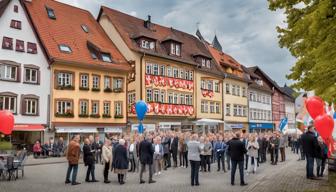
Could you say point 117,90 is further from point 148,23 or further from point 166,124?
point 148,23

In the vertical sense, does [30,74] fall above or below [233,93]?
below

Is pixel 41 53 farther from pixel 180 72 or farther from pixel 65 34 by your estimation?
pixel 180 72

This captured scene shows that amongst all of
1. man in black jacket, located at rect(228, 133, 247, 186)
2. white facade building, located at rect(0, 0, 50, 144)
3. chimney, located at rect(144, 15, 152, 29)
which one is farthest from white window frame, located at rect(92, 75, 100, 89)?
man in black jacket, located at rect(228, 133, 247, 186)

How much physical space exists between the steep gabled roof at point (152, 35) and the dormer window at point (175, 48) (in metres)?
0.49

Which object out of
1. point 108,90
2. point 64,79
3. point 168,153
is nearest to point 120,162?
point 168,153

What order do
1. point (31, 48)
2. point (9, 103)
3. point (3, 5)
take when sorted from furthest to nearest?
point (3, 5), point (31, 48), point (9, 103)

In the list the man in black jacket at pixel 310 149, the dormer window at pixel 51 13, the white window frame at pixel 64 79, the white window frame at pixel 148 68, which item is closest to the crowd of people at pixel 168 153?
the man in black jacket at pixel 310 149

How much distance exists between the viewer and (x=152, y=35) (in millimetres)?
44750

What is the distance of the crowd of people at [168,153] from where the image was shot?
15133 mm

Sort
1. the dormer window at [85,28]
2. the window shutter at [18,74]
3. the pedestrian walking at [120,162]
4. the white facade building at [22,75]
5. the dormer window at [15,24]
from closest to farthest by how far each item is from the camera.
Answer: the pedestrian walking at [120,162] < the white facade building at [22,75] < the window shutter at [18,74] < the dormer window at [15,24] < the dormer window at [85,28]

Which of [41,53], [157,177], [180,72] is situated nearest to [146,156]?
[157,177]

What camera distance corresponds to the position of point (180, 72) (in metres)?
45.2

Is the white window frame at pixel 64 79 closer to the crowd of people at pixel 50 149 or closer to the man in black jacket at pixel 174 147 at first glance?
the crowd of people at pixel 50 149

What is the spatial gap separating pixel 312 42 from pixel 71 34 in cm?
2958
